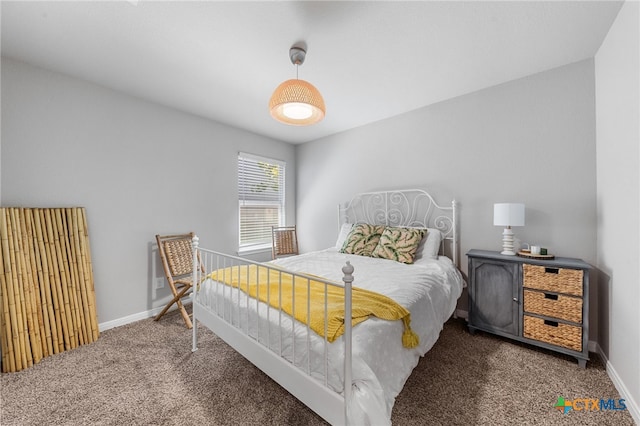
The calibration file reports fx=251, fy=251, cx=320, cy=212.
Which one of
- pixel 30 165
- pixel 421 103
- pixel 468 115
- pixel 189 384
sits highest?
pixel 421 103

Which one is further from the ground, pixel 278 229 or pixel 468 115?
pixel 468 115

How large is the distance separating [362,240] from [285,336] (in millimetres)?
1753

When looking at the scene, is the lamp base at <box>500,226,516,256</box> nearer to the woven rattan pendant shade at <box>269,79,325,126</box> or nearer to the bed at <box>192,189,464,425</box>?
the bed at <box>192,189,464,425</box>

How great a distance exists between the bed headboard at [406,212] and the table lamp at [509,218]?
19.1 inches

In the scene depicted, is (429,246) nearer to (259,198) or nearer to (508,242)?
(508,242)

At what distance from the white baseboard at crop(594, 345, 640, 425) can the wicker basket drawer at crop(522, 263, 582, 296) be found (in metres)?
0.53

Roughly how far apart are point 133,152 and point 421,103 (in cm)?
327

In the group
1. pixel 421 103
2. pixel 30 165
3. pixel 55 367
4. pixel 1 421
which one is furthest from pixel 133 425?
pixel 421 103

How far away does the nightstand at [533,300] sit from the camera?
74.7 inches

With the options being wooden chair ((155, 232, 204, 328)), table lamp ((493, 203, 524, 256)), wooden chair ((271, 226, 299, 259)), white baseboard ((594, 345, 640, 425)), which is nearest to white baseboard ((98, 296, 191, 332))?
wooden chair ((155, 232, 204, 328))

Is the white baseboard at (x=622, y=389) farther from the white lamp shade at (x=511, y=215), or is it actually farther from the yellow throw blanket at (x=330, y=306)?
the yellow throw blanket at (x=330, y=306)

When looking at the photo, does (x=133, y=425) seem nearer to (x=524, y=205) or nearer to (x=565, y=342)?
(x=565, y=342)

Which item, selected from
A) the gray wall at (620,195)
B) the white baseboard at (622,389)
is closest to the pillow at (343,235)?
the gray wall at (620,195)

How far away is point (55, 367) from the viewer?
A: 1.93 meters
